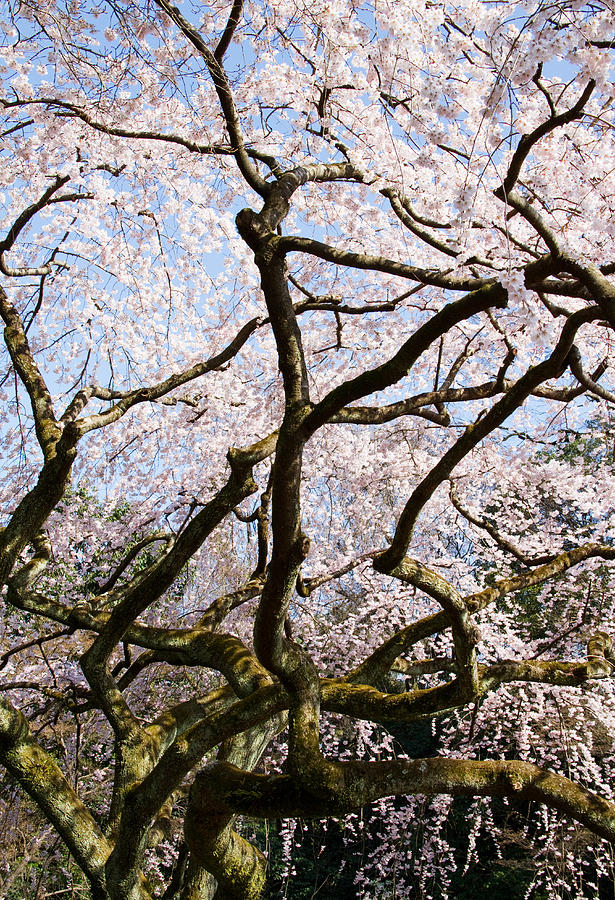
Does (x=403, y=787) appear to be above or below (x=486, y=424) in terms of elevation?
below

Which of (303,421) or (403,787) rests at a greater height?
(303,421)

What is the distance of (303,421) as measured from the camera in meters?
2.58

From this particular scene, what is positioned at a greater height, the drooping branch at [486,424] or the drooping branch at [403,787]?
the drooping branch at [486,424]

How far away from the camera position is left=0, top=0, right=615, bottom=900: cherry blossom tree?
2.67 metres

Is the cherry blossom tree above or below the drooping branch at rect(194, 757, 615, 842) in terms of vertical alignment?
above

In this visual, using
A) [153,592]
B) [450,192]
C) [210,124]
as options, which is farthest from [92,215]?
[153,592]

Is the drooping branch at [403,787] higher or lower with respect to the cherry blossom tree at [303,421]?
lower

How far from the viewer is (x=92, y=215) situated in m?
5.75

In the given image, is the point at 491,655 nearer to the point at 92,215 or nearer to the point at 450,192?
the point at 450,192

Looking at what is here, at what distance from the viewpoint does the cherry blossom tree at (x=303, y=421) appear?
2.67m

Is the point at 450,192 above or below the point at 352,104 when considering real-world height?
below

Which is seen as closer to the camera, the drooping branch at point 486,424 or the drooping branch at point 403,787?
the drooping branch at point 486,424

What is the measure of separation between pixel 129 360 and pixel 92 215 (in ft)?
4.18

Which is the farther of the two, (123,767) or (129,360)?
(129,360)
